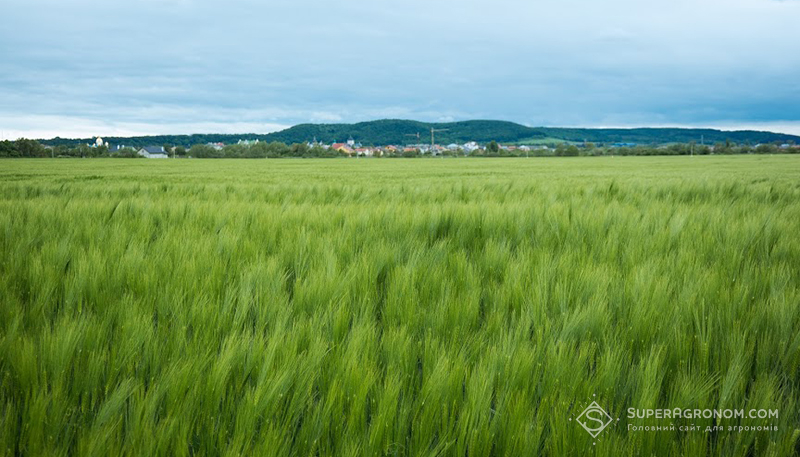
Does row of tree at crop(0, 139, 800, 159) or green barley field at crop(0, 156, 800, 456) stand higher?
row of tree at crop(0, 139, 800, 159)

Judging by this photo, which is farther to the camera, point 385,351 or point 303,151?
point 303,151

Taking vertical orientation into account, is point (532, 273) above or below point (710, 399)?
Result: above

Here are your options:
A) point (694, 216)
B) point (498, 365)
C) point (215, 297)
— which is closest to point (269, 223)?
point (215, 297)

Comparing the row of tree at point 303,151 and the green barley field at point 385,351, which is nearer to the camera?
the green barley field at point 385,351

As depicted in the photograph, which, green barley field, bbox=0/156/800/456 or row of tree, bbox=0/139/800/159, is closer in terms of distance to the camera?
green barley field, bbox=0/156/800/456

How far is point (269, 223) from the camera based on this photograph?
332 centimetres

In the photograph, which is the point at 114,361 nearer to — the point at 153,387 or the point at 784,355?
the point at 153,387

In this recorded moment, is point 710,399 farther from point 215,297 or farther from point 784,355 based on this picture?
point 215,297

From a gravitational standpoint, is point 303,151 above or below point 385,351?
above

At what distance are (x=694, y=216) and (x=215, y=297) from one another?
12.3 ft

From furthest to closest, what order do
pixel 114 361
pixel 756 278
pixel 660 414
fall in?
1. pixel 756 278
2. pixel 114 361
3. pixel 660 414

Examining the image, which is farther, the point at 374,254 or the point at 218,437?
the point at 374,254

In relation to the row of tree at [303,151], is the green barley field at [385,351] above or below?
Answer: below

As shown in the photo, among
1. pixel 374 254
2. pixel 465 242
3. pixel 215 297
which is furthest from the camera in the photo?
pixel 465 242
